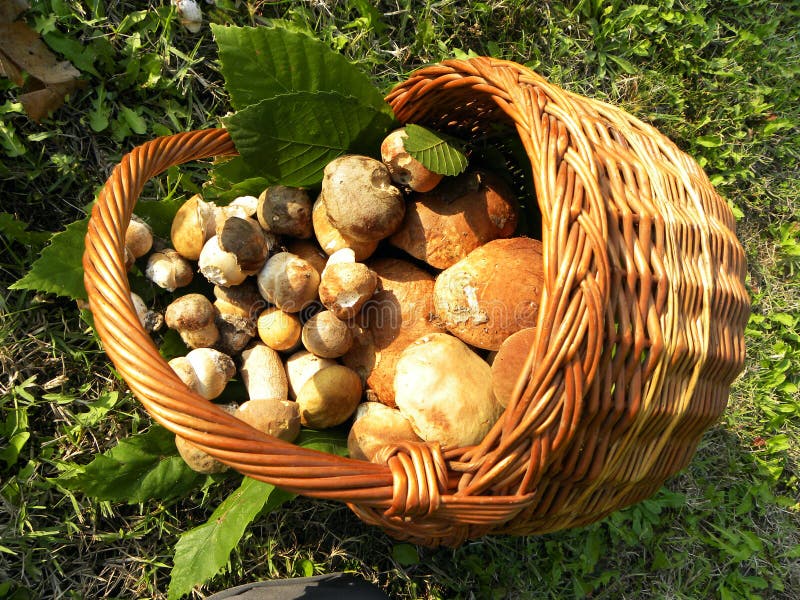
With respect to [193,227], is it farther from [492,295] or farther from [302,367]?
[492,295]

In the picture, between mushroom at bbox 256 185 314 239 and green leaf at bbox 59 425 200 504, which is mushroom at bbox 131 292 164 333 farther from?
mushroom at bbox 256 185 314 239

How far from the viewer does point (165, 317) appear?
1650 millimetres

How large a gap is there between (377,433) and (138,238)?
3.05ft

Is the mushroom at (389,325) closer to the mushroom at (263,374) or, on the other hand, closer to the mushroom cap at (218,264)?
the mushroom at (263,374)

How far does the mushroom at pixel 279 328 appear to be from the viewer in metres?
1.67

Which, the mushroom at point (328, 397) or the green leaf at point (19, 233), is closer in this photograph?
the mushroom at point (328, 397)

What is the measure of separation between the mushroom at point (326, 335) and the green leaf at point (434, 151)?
1.75 feet

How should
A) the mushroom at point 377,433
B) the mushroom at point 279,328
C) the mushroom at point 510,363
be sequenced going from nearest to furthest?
the mushroom at point 510,363, the mushroom at point 377,433, the mushroom at point 279,328

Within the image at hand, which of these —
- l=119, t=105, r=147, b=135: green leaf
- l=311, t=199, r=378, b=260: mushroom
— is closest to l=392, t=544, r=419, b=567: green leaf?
l=311, t=199, r=378, b=260: mushroom

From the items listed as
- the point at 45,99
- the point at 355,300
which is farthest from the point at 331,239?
the point at 45,99

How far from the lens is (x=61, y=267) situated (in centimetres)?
154

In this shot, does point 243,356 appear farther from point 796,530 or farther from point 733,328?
point 796,530

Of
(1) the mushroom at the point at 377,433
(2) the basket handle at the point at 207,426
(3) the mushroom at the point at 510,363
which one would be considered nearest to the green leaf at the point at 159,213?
(2) the basket handle at the point at 207,426

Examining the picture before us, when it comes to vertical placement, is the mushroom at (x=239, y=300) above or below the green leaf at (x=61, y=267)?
below
